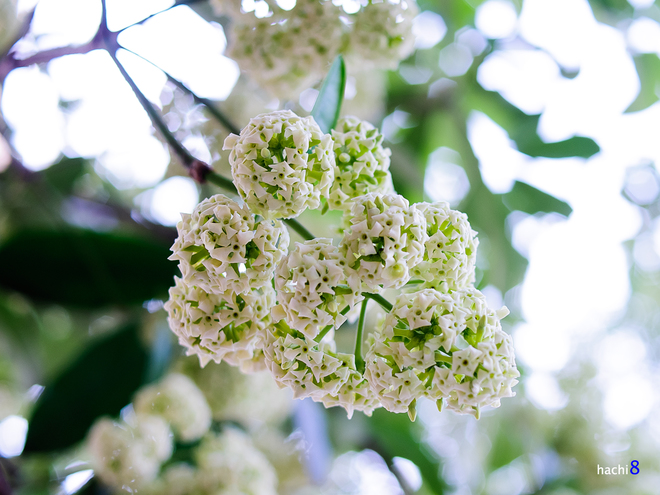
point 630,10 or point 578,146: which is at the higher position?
point 630,10

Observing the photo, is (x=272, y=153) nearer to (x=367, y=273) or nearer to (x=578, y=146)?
(x=367, y=273)

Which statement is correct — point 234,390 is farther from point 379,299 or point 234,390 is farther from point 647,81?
point 647,81

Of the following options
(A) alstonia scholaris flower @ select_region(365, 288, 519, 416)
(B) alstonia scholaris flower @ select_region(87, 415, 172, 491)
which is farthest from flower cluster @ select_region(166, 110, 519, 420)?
(B) alstonia scholaris flower @ select_region(87, 415, 172, 491)

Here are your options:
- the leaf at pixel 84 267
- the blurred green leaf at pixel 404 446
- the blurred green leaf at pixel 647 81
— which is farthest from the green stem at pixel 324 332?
the blurred green leaf at pixel 647 81

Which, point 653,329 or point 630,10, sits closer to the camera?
point 630,10

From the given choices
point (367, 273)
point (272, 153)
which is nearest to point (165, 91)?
point (272, 153)

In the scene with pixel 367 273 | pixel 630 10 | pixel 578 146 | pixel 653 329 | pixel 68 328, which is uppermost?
pixel 367 273

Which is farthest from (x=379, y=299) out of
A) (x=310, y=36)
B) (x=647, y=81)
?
(x=647, y=81)
